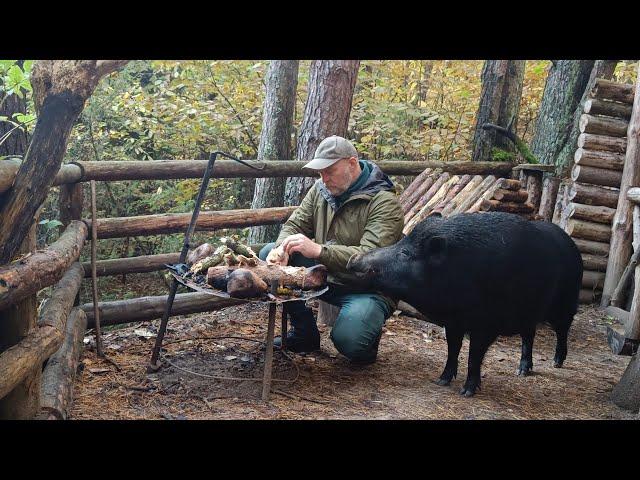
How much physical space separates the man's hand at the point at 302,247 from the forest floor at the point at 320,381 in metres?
→ 0.90

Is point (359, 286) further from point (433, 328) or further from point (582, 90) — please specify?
point (582, 90)

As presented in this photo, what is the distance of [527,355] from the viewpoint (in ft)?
17.1

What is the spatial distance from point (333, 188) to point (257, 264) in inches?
A: 36.4

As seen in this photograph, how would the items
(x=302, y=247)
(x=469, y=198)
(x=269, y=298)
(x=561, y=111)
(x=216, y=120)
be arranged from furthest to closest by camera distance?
(x=216, y=120), (x=561, y=111), (x=469, y=198), (x=302, y=247), (x=269, y=298)

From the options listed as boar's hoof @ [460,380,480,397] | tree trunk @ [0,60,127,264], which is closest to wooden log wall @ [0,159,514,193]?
tree trunk @ [0,60,127,264]

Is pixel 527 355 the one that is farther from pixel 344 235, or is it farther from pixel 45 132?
pixel 45 132

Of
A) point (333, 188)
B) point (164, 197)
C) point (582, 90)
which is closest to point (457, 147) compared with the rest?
point (582, 90)

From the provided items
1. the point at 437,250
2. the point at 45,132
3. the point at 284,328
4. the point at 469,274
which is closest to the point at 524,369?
the point at 469,274

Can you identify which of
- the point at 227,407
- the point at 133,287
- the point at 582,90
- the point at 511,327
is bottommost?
the point at 133,287

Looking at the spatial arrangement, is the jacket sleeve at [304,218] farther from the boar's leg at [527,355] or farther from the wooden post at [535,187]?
the wooden post at [535,187]

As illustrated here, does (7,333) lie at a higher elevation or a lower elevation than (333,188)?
lower

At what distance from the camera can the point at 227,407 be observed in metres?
4.09

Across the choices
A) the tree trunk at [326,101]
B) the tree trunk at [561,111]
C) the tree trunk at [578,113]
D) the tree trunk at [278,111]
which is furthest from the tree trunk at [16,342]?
the tree trunk at [561,111]

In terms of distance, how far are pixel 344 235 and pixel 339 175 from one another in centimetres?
46
